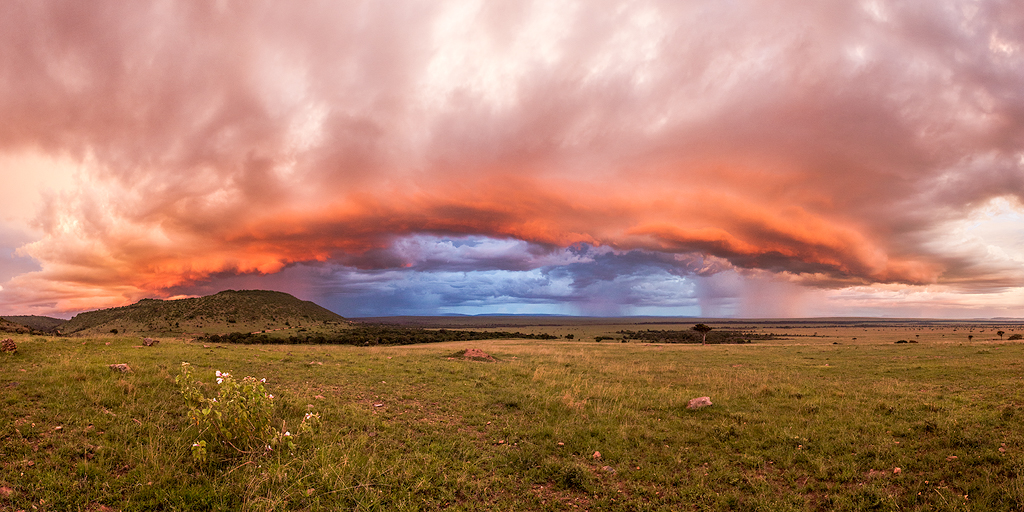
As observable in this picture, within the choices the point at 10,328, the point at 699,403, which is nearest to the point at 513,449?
the point at 699,403

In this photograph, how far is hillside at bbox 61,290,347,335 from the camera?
7756 cm

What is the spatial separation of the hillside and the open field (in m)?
77.3

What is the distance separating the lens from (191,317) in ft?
281

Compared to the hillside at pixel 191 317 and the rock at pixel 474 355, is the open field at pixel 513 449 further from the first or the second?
the hillside at pixel 191 317

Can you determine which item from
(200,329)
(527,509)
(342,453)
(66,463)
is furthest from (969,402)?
(200,329)

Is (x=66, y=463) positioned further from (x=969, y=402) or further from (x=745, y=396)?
(x=969, y=402)

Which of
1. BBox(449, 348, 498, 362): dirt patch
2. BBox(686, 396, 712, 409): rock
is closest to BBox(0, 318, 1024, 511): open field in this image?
BBox(686, 396, 712, 409): rock

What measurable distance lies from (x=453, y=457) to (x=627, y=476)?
13.7ft

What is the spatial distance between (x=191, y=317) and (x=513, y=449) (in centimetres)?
10181

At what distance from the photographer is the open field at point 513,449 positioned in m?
7.56

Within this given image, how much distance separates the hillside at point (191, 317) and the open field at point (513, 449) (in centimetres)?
7733

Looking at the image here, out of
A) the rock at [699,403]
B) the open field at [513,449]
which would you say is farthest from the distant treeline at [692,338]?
the open field at [513,449]

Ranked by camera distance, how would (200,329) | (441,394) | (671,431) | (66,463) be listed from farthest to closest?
1. (200,329)
2. (441,394)
3. (671,431)
4. (66,463)

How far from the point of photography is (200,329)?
78.6 metres
